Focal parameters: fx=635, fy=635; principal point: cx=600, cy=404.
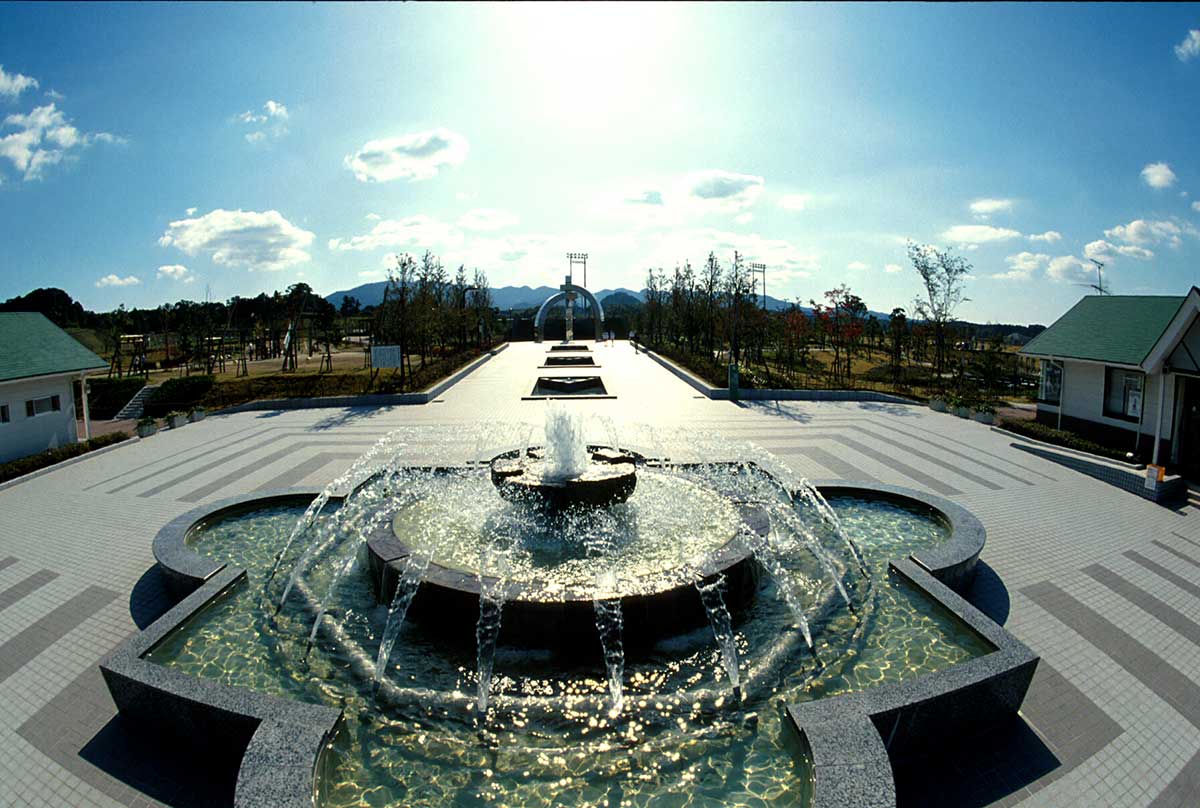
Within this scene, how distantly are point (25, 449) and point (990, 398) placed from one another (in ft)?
89.5

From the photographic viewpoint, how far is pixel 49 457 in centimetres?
1315

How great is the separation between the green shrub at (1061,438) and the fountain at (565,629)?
20.7 feet

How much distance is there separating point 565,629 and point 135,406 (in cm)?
2267

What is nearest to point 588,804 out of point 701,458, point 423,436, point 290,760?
point 290,760

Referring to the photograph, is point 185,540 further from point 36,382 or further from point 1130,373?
point 1130,373

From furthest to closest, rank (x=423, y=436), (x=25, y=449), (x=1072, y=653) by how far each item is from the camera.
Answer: (x=423, y=436) → (x=25, y=449) → (x=1072, y=653)

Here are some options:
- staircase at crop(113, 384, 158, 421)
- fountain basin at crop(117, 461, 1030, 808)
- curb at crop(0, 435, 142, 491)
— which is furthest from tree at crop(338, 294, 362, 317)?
fountain basin at crop(117, 461, 1030, 808)

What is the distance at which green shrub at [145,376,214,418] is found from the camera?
67.1 ft

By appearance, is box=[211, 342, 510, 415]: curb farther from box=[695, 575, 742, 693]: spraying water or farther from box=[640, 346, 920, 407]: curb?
box=[695, 575, 742, 693]: spraying water

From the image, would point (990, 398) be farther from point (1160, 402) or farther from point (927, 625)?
point (927, 625)

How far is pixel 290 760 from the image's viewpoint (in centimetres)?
392

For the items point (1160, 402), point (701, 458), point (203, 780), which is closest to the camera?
point (203, 780)

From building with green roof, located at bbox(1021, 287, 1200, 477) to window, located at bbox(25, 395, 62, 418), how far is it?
76.2ft

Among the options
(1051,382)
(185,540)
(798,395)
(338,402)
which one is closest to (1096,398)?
(1051,382)
